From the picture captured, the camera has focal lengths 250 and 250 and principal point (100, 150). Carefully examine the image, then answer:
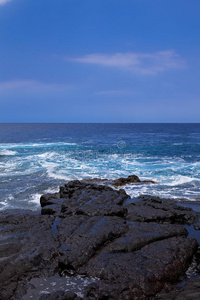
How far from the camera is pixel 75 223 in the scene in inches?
345

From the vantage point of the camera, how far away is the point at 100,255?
267 inches

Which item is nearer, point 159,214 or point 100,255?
point 100,255

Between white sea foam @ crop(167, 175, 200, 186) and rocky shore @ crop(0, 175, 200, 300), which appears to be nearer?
rocky shore @ crop(0, 175, 200, 300)

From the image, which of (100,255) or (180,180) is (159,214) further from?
(180,180)

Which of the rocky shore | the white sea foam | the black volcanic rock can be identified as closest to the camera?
the rocky shore

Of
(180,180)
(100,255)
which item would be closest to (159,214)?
(100,255)

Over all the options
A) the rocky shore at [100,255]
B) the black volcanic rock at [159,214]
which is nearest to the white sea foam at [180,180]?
the black volcanic rock at [159,214]

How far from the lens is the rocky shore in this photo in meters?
5.64

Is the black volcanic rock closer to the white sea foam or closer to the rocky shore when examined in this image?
the rocky shore

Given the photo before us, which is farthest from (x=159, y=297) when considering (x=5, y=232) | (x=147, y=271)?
(x=5, y=232)

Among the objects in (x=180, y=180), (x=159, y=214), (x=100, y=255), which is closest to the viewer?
(x=100, y=255)

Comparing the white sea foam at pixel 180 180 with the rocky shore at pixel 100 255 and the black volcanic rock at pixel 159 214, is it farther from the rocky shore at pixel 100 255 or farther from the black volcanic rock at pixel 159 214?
the rocky shore at pixel 100 255

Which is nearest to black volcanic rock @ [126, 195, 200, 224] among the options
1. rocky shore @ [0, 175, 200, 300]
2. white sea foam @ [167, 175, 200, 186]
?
rocky shore @ [0, 175, 200, 300]

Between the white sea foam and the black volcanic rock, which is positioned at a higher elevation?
the black volcanic rock
